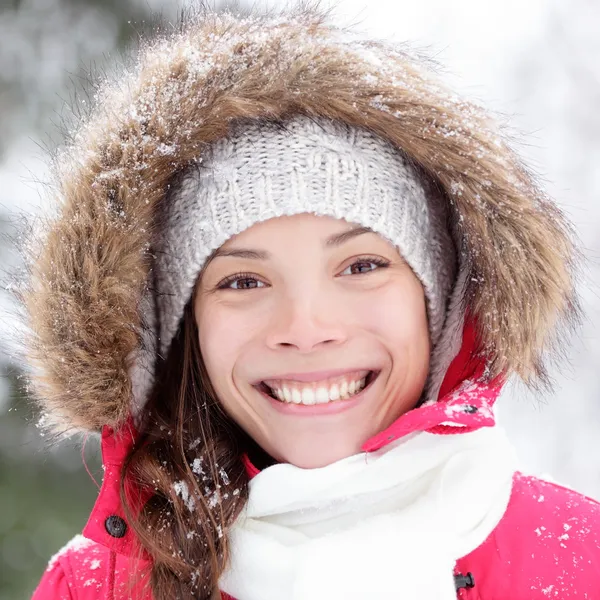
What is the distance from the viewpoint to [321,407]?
1.87 m

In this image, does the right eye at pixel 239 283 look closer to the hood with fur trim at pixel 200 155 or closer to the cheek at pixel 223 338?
the cheek at pixel 223 338

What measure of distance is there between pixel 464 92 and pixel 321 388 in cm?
94

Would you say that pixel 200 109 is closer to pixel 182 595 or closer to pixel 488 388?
pixel 488 388

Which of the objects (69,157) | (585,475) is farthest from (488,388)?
(585,475)

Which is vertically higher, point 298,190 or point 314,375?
point 298,190

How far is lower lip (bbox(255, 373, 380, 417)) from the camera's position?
187 cm

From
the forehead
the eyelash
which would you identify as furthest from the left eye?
the forehead

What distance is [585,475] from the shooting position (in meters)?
7.31

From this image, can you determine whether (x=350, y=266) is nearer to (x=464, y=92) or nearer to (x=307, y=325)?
(x=307, y=325)

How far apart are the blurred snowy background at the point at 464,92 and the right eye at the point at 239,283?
22.5 inches

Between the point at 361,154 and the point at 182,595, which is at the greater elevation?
the point at 361,154

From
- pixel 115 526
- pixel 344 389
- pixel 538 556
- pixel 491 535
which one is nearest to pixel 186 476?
pixel 115 526

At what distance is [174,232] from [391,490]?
912 millimetres

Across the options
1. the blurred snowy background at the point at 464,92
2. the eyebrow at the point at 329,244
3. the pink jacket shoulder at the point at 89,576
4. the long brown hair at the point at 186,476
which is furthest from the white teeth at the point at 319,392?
the pink jacket shoulder at the point at 89,576
